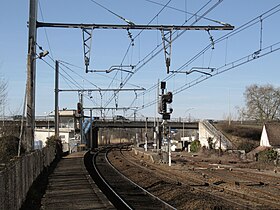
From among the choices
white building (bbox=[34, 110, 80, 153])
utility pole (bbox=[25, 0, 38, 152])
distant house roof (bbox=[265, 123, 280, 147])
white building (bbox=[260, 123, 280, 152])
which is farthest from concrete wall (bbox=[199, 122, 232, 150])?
utility pole (bbox=[25, 0, 38, 152])

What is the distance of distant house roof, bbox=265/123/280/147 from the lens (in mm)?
71537

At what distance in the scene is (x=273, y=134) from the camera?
72875mm

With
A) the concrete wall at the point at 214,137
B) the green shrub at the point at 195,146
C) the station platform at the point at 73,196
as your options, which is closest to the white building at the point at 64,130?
the green shrub at the point at 195,146

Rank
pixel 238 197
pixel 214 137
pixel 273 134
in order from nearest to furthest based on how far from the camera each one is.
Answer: pixel 238 197, pixel 273 134, pixel 214 137

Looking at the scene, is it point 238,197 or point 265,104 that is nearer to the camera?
point 238,197

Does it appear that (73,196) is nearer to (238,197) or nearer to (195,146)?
(238,197)

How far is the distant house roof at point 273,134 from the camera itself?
71.5m

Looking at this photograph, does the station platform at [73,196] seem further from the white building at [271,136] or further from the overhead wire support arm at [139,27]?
the white building at [271,136]

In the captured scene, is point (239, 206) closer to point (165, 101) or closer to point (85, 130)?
point (165, 101)

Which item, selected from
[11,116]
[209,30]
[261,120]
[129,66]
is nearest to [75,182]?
[209,30]

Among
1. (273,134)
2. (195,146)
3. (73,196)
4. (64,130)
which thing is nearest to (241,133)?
(195,146)

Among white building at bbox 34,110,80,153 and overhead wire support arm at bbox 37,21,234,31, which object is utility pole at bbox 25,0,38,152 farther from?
white building at bbox 34,110,80,153

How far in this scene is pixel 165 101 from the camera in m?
37.8

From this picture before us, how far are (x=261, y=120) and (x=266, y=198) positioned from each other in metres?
80.7
